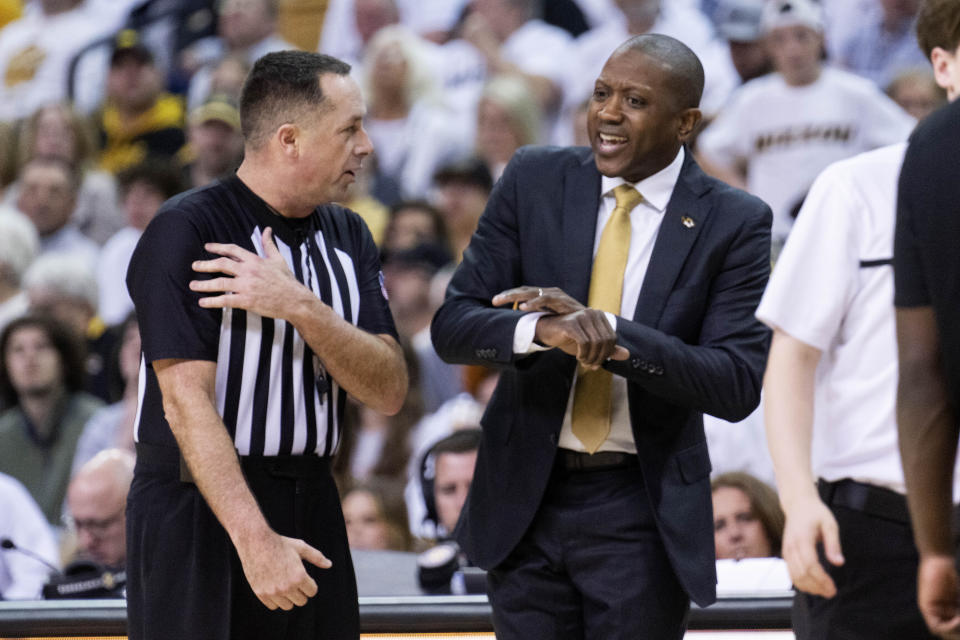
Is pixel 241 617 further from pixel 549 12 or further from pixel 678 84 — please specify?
pixel 549 12

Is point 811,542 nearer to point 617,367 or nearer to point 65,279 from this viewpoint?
point 617,367

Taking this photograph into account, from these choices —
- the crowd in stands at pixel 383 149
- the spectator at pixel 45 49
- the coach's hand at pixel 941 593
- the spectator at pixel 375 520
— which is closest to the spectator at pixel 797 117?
the crowd in stands at pixel 383 149

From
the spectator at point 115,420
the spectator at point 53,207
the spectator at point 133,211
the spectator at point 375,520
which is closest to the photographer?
the spectator at point 375,520

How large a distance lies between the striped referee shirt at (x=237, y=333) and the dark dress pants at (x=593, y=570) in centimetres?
46

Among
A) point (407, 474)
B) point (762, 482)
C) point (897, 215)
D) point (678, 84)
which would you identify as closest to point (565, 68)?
point (407, 474)

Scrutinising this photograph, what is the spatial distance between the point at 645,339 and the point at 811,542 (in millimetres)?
653

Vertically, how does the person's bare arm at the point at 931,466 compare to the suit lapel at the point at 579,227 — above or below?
below

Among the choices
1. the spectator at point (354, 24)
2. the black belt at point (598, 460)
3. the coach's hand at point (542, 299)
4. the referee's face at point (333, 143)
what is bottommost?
the black belt at point (598, 460)

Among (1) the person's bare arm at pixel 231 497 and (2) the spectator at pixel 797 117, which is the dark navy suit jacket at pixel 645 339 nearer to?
A: (1) the person's bare arm at pixel 231 497

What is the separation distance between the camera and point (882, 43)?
666 centimetres

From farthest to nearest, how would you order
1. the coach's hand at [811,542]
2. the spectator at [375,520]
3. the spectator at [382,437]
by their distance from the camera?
the spectator at [382,437], the spectator at [375,520], the coach's hand at [811,542]

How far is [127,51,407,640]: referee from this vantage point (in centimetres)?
253

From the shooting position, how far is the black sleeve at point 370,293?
113 inches

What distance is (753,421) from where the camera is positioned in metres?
5.31
